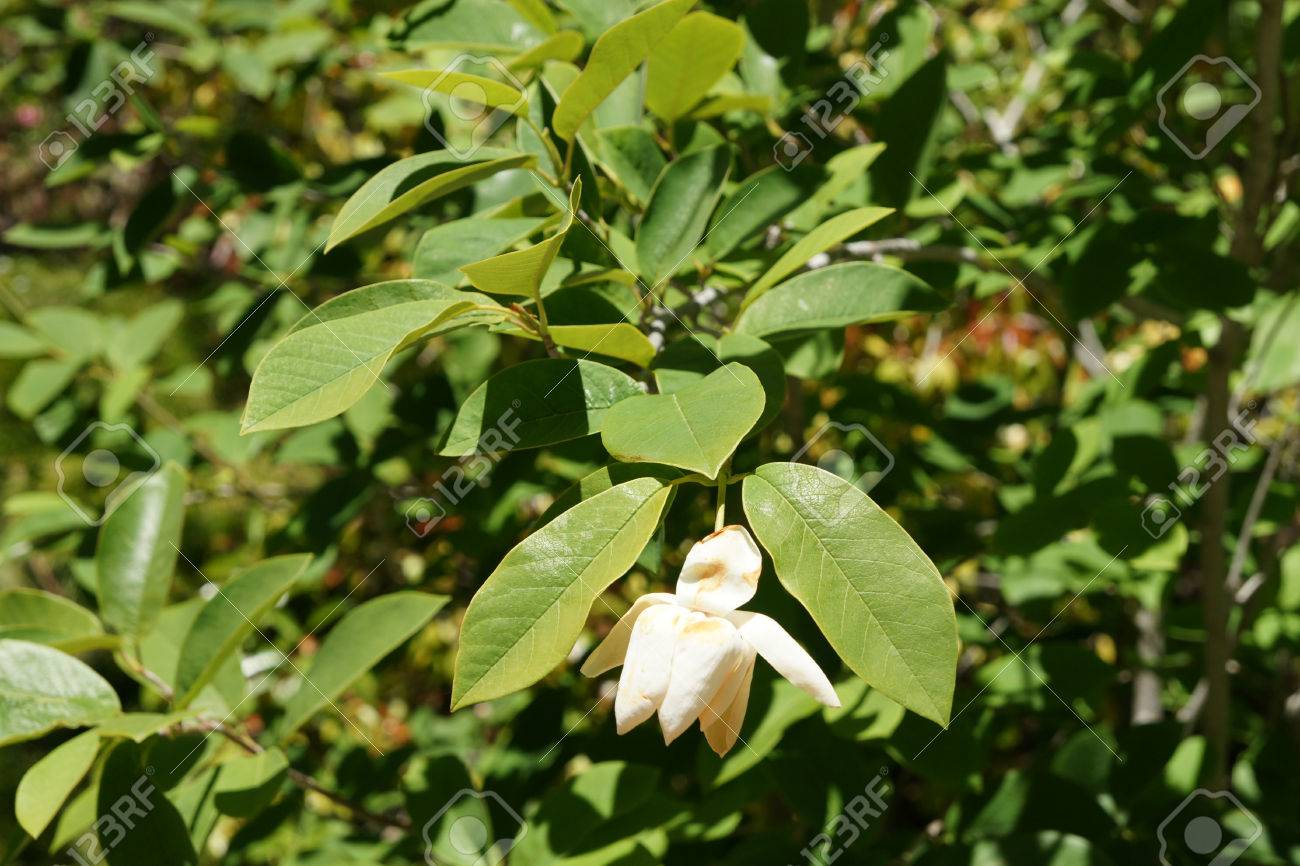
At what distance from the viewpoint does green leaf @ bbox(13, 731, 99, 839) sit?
764 millimetres

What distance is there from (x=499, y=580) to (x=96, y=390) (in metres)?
1.62

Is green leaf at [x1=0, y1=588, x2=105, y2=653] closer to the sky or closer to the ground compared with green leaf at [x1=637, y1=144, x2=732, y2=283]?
closer to the ground

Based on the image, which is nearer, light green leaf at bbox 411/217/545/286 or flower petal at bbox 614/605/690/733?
flower petal at bbox 614/605/690/733

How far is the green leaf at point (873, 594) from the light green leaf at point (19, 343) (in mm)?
1568

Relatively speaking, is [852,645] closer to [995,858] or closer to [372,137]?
[995,858]

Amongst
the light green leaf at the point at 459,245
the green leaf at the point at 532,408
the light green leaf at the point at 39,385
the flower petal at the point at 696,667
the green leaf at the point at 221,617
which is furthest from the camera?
the light green leaf at the point at 39,385

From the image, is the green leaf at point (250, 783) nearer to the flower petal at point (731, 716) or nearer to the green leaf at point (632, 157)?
the flower petal at point (731, 716)

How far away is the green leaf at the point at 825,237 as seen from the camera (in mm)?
745

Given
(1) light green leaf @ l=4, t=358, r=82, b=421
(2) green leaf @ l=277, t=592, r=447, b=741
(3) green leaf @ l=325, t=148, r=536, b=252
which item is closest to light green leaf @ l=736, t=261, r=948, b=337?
(3) green leaf @ l=325, t=148, r=536, b=252

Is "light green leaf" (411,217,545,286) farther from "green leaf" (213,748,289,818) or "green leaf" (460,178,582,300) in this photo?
"green leaf" (213,748,289,818)

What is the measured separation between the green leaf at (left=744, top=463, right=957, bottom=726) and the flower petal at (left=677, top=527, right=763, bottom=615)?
17mm

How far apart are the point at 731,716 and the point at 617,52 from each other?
0.46 metres

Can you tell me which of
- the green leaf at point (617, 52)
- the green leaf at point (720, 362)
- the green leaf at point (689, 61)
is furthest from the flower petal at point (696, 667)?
the green leaf at point (689, 61)

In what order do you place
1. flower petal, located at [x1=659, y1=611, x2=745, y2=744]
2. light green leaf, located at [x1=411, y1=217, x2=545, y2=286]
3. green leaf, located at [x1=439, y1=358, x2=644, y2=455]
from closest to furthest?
flower petal, located at [x1=659, y1=611, x2=745, y2=744] → green leaf, located at [x1=439, y1=358, x2=644, y2=455] → light green leaf, located at [x1=411, y1=217, x2=545, y2=286]
